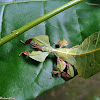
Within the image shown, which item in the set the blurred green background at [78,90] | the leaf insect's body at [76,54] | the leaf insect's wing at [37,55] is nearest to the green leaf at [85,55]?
the leaf insect's body at [76,54]

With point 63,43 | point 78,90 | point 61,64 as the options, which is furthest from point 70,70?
point 78,90

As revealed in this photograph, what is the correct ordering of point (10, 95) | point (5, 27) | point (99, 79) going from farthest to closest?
point (99, 79) → point (5, 27) → point (10, 95)

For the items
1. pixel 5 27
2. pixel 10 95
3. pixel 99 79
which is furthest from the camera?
pixel 99 79

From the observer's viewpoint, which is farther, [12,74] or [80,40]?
[80,40]

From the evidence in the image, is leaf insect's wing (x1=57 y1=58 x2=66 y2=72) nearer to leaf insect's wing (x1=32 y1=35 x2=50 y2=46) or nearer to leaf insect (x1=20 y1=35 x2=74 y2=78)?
leaf insect (x1=20 y1=35 x2=74 y2=78)

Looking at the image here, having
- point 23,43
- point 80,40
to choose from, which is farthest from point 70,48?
point 23,43

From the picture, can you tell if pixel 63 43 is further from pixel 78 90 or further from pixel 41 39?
pixel 78 90

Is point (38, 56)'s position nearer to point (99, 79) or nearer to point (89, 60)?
point (89, 60)
